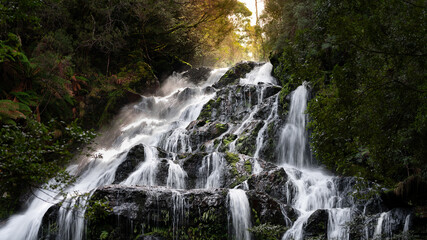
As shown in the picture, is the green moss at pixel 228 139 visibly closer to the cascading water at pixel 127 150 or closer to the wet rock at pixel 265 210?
the cascading water at pixel 127 150

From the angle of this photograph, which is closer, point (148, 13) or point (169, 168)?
point (169, 168)

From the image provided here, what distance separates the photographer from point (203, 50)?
80.7 feet

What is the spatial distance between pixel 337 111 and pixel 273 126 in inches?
254

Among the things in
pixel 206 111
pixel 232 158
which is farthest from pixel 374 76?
pixel 206 111

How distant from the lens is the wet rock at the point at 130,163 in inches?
397

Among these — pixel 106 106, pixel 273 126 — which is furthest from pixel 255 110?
pixel 106 106

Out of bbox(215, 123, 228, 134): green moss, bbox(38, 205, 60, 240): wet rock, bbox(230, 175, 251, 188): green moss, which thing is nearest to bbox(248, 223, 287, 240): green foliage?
bbox(230, 175, 251, 188): green moss

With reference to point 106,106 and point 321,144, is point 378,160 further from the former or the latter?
point 106,106

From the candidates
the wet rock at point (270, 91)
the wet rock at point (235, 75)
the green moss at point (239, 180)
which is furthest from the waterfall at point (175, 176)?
the wet rock at point (235, 75)

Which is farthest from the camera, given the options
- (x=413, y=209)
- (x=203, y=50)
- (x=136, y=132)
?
(x=203, y=50)

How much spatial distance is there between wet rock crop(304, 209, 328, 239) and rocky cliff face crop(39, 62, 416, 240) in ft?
0.07

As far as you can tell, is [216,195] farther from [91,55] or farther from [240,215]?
[91,55]

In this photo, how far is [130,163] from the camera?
1034 centimetres

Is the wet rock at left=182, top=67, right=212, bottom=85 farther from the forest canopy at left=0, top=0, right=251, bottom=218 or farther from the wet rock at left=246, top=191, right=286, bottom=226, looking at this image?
the wet rock at left=246, top=191, right=286, bottom=226
